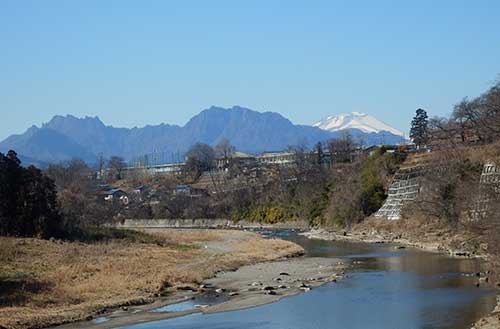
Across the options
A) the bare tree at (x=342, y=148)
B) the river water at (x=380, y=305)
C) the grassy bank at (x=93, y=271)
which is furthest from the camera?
the bare tree at (x=342, y=148)

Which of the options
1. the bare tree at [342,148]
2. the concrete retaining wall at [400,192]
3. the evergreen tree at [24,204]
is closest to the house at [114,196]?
the bare tree at [342,148]

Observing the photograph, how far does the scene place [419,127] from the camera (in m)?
136

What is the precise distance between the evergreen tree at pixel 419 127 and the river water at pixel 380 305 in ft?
271

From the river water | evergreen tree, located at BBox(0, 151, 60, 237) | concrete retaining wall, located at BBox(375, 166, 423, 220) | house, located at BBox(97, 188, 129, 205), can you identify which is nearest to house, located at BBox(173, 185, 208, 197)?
house, located at BBox(97, 188, 129, 205)

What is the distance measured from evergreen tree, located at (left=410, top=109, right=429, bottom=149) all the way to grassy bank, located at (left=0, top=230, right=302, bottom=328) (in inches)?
2604

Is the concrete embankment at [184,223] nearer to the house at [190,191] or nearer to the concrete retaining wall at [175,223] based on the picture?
the concrete retaining wall at [175,223]

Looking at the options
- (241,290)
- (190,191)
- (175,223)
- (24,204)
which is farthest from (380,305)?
(190,191)

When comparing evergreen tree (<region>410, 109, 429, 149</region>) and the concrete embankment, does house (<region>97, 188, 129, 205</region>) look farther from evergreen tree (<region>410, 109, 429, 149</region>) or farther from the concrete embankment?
evergreen tree (<region>410, 109, 429, 149</region>)

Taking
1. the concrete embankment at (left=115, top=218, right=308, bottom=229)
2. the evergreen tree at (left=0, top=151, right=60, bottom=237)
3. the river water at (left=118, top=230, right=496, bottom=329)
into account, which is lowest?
the river water at (left=118, top=230, right=496, bottom=329)

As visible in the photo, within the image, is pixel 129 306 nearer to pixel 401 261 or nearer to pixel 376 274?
pixel 376 274

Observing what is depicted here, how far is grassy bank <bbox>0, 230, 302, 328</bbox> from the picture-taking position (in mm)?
31500

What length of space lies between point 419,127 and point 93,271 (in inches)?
4081

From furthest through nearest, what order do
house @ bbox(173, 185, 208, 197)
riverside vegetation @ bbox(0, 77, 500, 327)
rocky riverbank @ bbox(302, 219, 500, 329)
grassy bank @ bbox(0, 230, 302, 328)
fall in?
house @ bbox(173, 185, 208, 197)
riverside vegetation @ bbox(0, 77, 500, 327)
rocky riverbank @ bbox(302, 219, 500, 329)
grassy bank @ bbox(0, 230, 302, 328)

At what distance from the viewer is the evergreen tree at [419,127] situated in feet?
418
